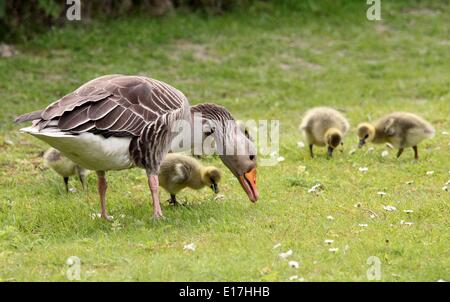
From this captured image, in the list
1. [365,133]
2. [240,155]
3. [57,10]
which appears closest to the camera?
[240,155]

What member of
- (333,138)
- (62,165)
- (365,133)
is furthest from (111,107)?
(365,133)

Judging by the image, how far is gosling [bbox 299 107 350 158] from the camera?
36.1 ft

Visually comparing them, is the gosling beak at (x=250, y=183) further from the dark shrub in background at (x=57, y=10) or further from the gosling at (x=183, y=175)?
the dark shrub in background at (x=57, y=10)

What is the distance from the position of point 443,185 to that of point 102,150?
4.08 meters

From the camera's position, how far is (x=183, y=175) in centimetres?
884

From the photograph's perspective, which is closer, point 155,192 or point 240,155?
point 155,192

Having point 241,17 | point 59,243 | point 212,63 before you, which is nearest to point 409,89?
point 212,63

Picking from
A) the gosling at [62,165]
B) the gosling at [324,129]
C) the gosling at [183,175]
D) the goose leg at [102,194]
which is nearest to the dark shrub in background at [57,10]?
the gosling at [62,165]

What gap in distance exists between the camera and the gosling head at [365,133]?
11094 mm

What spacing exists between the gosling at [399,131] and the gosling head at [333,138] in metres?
0.36

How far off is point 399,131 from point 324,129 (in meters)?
0.98

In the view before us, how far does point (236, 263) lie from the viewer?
22.6 feet

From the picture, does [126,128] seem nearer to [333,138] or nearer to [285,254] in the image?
[285,254]
